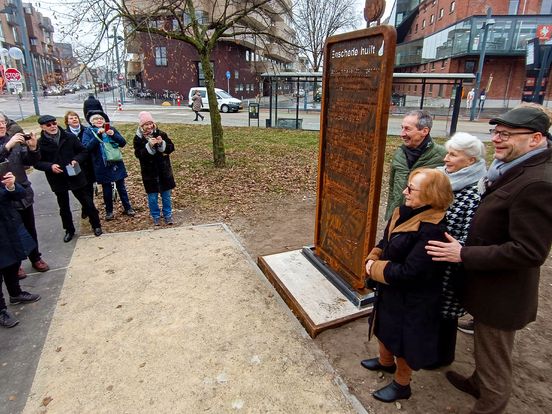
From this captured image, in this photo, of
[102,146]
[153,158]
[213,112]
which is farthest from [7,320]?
[213,112]

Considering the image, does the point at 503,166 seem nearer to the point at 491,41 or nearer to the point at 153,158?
the point at 153,158

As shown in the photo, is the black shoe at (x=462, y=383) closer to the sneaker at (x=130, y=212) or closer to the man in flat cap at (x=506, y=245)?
the man in flat cap at (x=506, y=245)

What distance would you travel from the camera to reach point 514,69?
30969 millimetres

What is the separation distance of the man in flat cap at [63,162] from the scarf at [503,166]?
4.87 metres

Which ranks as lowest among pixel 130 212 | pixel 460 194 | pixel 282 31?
pixel 130 212

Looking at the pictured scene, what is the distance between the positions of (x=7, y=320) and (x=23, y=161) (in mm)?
1936

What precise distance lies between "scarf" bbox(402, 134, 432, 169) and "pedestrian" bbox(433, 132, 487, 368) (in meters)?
0.70

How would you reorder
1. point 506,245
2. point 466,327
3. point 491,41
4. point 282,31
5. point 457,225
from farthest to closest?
point 491,41 < point 282,31 < point 466,327 < point 457,225 < point 506,245

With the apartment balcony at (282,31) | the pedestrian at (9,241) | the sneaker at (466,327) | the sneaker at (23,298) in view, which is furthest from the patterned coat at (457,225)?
the apartment balcony at (282,31)

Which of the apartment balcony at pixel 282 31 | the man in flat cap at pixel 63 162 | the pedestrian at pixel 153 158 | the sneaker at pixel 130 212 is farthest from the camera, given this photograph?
the apartment balcony at pixel 282 31

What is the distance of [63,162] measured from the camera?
16.0ft

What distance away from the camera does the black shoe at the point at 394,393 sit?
2506 millimetres

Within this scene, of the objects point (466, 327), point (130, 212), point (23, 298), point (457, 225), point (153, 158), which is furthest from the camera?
point (130, 212)

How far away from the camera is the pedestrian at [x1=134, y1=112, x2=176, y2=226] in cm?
527
